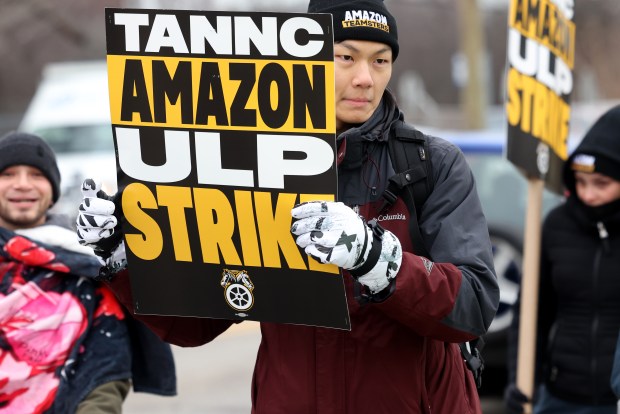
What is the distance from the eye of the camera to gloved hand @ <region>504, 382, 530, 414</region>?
16.8 feet

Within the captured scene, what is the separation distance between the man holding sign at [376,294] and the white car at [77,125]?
410 inches

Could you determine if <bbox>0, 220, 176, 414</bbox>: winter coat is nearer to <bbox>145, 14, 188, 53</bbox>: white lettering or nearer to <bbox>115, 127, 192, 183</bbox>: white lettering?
<bbox>115, 127, 192, 183</bbox>: white lettering

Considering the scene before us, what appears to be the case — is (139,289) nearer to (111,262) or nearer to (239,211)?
(111,262)

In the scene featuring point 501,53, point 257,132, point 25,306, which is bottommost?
point 501,53

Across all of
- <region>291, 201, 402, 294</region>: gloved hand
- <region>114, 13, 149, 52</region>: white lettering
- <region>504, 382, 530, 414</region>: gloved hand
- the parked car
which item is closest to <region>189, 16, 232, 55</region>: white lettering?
<region>114, 13, 149, 52</region>: white lettering

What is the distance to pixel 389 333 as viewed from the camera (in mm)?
3000

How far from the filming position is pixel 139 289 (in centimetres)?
316

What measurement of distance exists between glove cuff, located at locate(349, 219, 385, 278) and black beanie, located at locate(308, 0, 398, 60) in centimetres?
56

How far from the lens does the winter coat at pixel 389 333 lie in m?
2.95

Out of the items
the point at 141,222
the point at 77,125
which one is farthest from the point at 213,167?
the point at 77,125

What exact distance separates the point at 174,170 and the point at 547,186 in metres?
2.82

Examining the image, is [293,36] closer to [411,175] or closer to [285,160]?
[285,160]

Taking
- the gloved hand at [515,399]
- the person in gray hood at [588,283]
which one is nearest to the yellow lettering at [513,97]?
the person in gray hood at [588,283]

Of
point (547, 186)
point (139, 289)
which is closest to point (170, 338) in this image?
point (139, 289)
